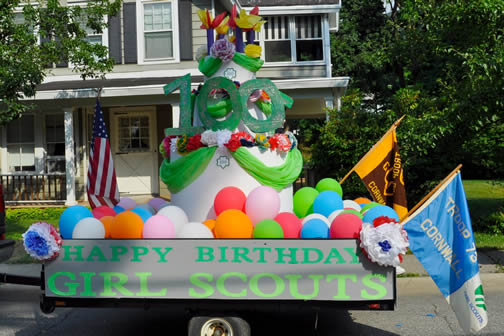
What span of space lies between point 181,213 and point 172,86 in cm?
198

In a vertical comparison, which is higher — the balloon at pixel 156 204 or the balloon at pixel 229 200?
the balloon at pixel 229 200

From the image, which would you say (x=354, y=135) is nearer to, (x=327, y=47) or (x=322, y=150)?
(x=322, y=150)

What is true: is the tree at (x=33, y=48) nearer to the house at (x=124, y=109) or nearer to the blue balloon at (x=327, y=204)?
the house at (x=124, y=109)

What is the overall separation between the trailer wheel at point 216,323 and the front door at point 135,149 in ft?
35.9

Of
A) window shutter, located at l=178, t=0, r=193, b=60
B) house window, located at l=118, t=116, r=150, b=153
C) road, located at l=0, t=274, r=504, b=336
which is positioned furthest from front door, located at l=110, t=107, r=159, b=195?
road, located at l=0, t=274, r=504, b=336

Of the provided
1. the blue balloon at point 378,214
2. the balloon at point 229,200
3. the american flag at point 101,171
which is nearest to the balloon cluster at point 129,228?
the balloon at point 229,200

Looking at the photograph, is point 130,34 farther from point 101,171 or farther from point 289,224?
point 289,224

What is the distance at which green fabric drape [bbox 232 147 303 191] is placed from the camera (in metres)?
5.71

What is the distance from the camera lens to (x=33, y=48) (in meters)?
10.4

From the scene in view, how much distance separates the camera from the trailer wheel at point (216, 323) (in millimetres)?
4500

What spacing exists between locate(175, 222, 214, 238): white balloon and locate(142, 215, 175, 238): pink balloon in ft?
0.34

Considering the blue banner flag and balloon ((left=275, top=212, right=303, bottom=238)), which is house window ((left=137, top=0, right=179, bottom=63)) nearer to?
balloon ((left=275, top=212, right=303, bottom=238))

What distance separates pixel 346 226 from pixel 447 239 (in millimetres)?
836

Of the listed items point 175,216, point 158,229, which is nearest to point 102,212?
point 175,216
